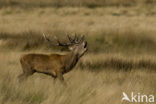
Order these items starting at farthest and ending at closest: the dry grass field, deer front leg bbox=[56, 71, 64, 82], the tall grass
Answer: the tall grass < deer front leg bbox=[56, 71, 64, 82] < the dry grass field

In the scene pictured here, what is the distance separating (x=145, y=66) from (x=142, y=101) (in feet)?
12.0

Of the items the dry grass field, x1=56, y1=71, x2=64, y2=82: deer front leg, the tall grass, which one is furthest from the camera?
the tall grass

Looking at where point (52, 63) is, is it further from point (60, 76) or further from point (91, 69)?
point (91, 69)

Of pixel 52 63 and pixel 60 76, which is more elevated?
pixel 52 63

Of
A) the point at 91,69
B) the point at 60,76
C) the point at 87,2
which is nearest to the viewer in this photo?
the point at 60,76

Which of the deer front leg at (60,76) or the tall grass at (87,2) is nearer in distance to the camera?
the deer front leg at (60,76)

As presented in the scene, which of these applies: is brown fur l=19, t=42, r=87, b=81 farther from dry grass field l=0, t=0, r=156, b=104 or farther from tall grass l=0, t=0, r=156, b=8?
tall grass l=0, t=0, r=156, b=8

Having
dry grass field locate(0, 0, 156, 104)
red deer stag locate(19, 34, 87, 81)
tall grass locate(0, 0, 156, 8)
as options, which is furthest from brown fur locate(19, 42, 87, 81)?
tall grass locate(0, 0, 156, 8)

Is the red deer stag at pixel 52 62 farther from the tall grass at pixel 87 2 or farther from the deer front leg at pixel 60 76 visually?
the tall grass at pixel 87 2

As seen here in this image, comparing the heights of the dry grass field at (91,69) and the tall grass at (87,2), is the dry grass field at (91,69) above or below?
above

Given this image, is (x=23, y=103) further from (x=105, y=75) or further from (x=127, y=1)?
(x=127, y=1)

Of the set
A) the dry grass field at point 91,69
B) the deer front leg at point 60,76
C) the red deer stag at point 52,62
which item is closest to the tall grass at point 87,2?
the dry grass field at point 91,69

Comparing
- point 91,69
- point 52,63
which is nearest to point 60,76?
point 52,63

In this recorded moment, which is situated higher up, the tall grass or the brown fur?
the brown fur
